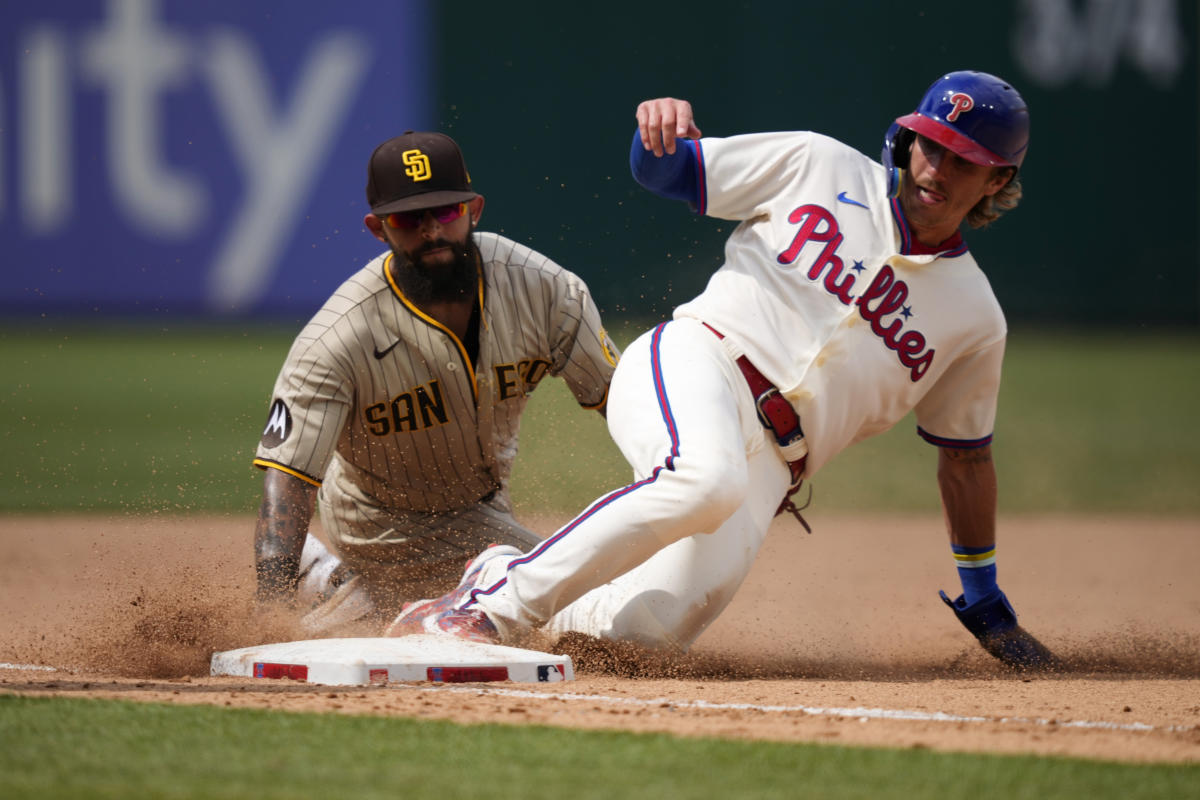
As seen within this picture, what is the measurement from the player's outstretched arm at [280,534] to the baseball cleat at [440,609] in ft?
1.11

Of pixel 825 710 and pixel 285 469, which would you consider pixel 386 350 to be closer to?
pixel 285 469

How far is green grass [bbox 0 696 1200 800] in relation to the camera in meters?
2.11

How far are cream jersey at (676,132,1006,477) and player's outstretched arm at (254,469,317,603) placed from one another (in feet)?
3.59

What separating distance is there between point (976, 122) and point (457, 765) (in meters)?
1.95

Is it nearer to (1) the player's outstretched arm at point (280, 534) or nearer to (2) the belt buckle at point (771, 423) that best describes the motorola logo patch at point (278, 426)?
(1) the player's outstretched arm at point (280, 534)

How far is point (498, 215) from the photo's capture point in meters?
11.4

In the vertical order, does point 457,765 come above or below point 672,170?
below

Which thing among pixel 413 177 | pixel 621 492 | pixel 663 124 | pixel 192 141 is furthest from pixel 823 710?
pixel 192 141

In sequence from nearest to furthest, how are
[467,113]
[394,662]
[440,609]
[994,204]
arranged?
[394,662] < [440,609] < [994,204] < [467,113]

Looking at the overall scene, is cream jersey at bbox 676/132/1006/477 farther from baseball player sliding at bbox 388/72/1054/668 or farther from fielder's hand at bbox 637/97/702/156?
fielder's hand at bbox 637/97/702/156

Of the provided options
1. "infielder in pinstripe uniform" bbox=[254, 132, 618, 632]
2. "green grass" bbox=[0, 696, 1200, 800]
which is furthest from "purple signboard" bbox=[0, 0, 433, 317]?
"green grass" bbox=[0, 696, 1200, 800]

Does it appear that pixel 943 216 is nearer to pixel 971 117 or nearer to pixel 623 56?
pixel 971 117

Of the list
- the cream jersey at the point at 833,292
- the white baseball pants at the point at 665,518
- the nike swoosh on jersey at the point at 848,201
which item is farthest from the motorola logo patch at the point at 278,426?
the nike swoosh on jersey at the point at 848,201

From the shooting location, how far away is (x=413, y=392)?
12.4 feet
